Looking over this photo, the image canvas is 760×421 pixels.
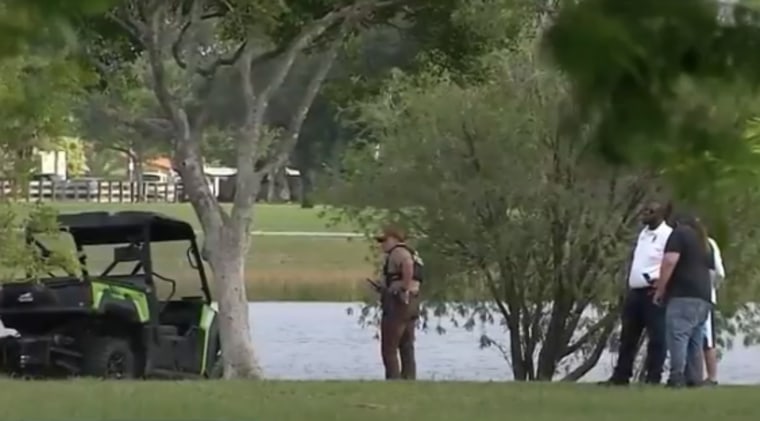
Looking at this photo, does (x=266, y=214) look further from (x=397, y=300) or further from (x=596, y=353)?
(x=397, y=300)

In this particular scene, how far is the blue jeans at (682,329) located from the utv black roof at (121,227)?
4887mm

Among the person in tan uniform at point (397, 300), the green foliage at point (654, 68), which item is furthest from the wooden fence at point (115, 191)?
the green foliage at point (654, 68)

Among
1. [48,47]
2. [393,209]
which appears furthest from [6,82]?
[48,47]

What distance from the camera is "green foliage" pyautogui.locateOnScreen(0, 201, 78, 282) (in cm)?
1616

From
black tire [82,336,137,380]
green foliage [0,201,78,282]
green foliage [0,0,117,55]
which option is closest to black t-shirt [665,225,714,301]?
black tire [82,336,137,380]

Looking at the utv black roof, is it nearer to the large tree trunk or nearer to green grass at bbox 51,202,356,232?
the large tree trunk

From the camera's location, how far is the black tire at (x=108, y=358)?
15.5 meters

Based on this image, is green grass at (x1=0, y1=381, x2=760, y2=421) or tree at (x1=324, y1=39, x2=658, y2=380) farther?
tree at (x1=324, y1=39, x2=658, y2=380)

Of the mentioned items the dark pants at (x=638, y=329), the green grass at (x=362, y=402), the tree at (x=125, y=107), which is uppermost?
the tree at (x=125, y=107)

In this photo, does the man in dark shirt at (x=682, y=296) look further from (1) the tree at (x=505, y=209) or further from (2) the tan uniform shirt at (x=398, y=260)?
(1) the tree at (x=505, y=209)

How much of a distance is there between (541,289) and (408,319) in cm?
507

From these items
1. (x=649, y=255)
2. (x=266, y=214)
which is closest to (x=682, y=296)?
(x=649, y=255)

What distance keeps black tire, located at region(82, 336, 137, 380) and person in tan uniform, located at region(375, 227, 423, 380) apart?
223cm

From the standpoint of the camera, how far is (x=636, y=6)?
3.60 metres
